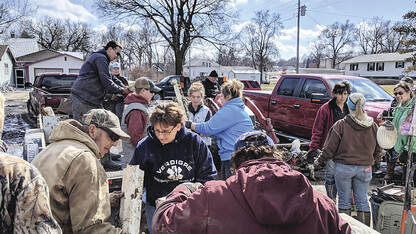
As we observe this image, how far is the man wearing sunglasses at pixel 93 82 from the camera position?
491cm

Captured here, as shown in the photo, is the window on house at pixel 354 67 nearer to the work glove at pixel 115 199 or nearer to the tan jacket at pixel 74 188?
the work glove at pixel 115 199

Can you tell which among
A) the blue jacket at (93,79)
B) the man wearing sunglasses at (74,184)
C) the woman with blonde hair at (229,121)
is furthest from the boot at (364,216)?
the blue jacket at (93,79)

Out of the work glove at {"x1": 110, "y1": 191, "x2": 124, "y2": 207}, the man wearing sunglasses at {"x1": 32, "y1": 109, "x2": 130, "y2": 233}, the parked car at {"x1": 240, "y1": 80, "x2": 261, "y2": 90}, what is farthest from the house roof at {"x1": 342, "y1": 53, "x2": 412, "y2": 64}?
the man wearing sunglasses at {"x1": 32, "y1": 109, "x2": 130, "y2": 233}

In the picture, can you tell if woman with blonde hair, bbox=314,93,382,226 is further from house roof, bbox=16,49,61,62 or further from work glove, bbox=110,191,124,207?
house roof, bbox=16,49,61,62

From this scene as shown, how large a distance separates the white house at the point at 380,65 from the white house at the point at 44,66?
5461cm

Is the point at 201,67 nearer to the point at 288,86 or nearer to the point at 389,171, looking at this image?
the point at 288,86

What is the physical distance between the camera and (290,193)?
4.58ft

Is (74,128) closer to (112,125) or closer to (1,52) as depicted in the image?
(112,125)

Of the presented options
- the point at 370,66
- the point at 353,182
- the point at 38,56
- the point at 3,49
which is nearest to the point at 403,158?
the point at 353,182

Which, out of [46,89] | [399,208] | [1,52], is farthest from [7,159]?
[1,52]

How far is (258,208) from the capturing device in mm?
1370

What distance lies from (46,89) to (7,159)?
35.3 ft

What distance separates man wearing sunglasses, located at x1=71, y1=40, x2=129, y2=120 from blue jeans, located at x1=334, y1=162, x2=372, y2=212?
339 cm

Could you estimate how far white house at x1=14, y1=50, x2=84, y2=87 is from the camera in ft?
128
